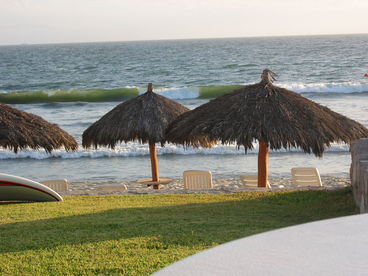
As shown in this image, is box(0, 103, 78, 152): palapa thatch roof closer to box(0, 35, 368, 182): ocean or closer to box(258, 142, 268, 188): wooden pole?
box(258, 142, 268, 188): wooden pole

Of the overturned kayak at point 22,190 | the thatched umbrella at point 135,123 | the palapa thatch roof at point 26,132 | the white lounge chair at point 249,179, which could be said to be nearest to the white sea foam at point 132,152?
the thatched umbrella at point 135,123

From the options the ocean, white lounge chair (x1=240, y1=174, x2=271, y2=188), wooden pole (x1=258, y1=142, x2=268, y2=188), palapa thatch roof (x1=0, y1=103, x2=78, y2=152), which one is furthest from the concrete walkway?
the ocean

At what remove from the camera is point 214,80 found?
46.2 meters

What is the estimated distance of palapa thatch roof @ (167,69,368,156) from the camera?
941 centimetres

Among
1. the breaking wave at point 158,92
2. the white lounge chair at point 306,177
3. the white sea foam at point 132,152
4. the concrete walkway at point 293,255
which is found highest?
the concrete walkway at point 293,255

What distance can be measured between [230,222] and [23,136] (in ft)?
15.5

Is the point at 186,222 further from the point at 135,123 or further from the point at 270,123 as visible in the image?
the point at 135,123

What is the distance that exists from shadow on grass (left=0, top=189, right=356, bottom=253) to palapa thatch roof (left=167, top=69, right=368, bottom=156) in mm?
1017

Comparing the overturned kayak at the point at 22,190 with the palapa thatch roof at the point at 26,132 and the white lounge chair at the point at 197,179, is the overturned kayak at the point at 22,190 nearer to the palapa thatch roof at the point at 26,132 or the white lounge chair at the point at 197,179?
the palapa thatch roof at the point at 26,132

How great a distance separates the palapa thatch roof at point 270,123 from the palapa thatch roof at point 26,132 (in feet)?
7.00

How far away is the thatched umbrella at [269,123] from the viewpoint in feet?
30.9

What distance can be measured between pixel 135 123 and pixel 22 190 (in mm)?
3449

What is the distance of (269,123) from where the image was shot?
9.52 metres

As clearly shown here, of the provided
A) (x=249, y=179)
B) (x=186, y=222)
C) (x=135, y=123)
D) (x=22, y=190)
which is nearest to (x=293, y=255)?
(x=186, y=222)
